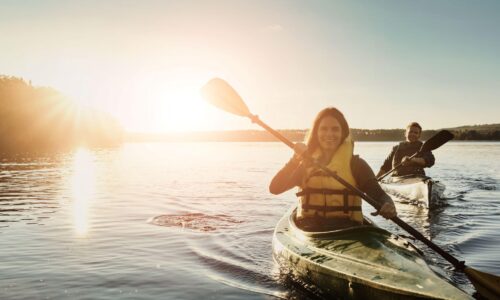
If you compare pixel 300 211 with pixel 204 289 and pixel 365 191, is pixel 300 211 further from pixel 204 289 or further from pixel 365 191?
pixel 204 289

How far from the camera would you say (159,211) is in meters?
13.2

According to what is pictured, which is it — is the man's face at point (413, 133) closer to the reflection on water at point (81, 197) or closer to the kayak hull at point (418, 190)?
the kayak hull at point (418, 190)

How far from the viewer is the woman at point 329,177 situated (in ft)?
19.4

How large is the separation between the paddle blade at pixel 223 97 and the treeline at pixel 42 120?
4770 centimetres

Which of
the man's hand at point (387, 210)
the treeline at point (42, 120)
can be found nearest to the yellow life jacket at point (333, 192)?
the man's hand at point (387, 210)

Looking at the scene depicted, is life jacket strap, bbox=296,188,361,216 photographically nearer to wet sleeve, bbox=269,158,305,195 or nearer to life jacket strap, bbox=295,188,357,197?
life jacket strap, bbox=295,188,357,197

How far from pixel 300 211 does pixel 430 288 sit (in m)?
2.55

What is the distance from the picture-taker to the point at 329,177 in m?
5.95

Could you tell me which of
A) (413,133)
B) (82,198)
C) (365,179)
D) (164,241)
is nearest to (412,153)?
(413,133)

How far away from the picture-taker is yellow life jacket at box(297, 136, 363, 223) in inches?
233

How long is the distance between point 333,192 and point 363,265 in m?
1.38

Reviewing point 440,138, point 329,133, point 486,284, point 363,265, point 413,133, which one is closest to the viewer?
point 486,284

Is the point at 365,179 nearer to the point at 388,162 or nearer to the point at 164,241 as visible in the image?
the point at 164,241

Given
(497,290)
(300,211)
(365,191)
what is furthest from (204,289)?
(497,290)
